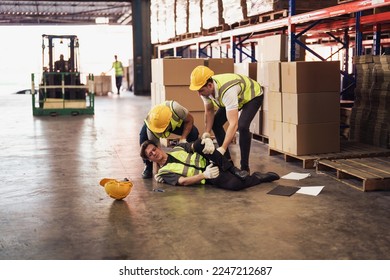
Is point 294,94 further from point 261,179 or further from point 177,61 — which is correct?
point 177,61

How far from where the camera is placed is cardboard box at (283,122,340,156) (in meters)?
6.77

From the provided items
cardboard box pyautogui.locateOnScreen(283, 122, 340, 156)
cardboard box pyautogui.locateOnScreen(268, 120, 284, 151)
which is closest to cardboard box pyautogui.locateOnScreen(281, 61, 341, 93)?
cardboard box pyautogui.locateOnScreen(283, 122, 340, 156)

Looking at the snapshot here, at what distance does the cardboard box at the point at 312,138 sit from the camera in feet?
22.2

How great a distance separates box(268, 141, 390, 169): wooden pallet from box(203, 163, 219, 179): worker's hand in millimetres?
1610

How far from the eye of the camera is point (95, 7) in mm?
32688

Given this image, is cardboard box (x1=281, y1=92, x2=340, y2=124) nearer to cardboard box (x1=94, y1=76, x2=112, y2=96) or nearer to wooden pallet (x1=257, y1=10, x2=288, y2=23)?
wooden pallet (x1=257, y1=10, x2=288, y2=23)

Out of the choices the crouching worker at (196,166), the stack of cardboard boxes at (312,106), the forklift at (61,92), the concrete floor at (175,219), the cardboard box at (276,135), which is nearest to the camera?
the concrete floor at (175,219)

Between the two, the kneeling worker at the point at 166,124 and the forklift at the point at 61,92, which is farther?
the forklift at the point at 61,92

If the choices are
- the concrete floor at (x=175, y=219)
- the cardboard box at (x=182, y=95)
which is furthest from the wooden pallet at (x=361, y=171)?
the cardboard box at (x=182, y=95)

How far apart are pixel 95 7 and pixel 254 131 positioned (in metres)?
26.0

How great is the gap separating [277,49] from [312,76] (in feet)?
3.95

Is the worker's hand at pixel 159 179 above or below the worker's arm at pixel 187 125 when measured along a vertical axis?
below

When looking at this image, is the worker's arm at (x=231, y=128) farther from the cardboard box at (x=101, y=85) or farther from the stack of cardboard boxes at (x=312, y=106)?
the cardboard box at (x=101, y=85)

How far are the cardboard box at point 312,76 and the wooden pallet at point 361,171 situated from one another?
3.21ft
